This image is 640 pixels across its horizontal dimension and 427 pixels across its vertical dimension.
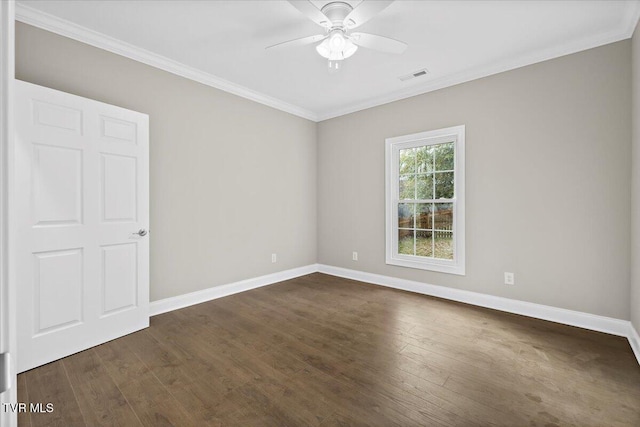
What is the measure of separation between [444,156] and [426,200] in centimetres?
62

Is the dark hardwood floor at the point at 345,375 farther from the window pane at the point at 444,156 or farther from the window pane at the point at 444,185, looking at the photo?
the window pane at the point at 444,156

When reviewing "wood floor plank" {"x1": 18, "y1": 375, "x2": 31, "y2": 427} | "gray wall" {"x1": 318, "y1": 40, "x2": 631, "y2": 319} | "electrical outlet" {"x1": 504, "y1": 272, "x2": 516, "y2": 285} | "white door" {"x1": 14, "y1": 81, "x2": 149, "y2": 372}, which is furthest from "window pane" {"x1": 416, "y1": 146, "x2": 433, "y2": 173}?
"wood floor plank" {"x1": 18, "y1": 375, "x2": 31, "y2": 427}

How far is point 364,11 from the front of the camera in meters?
2.08

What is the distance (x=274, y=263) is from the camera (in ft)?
14.7

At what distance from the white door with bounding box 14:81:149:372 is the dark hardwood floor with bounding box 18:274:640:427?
231mm

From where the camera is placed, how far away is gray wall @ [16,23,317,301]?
2.67 m

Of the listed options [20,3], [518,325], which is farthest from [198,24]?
[518,325]

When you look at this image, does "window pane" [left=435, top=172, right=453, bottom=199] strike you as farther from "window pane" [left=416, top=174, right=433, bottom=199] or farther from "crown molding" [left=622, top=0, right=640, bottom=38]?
"crown molding" [left=622, top=0, right=640, bottom=38]

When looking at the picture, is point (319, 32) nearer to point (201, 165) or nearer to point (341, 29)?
point (341, 29)

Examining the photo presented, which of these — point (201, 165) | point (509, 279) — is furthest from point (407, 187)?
point (201, 165)

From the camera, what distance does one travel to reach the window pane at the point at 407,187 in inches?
162

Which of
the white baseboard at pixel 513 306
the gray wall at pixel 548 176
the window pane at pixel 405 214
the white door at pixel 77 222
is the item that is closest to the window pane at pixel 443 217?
the gray wall at pixel 548 176

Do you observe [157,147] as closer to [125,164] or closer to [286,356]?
[125,164]

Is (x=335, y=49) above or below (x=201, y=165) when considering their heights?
above
